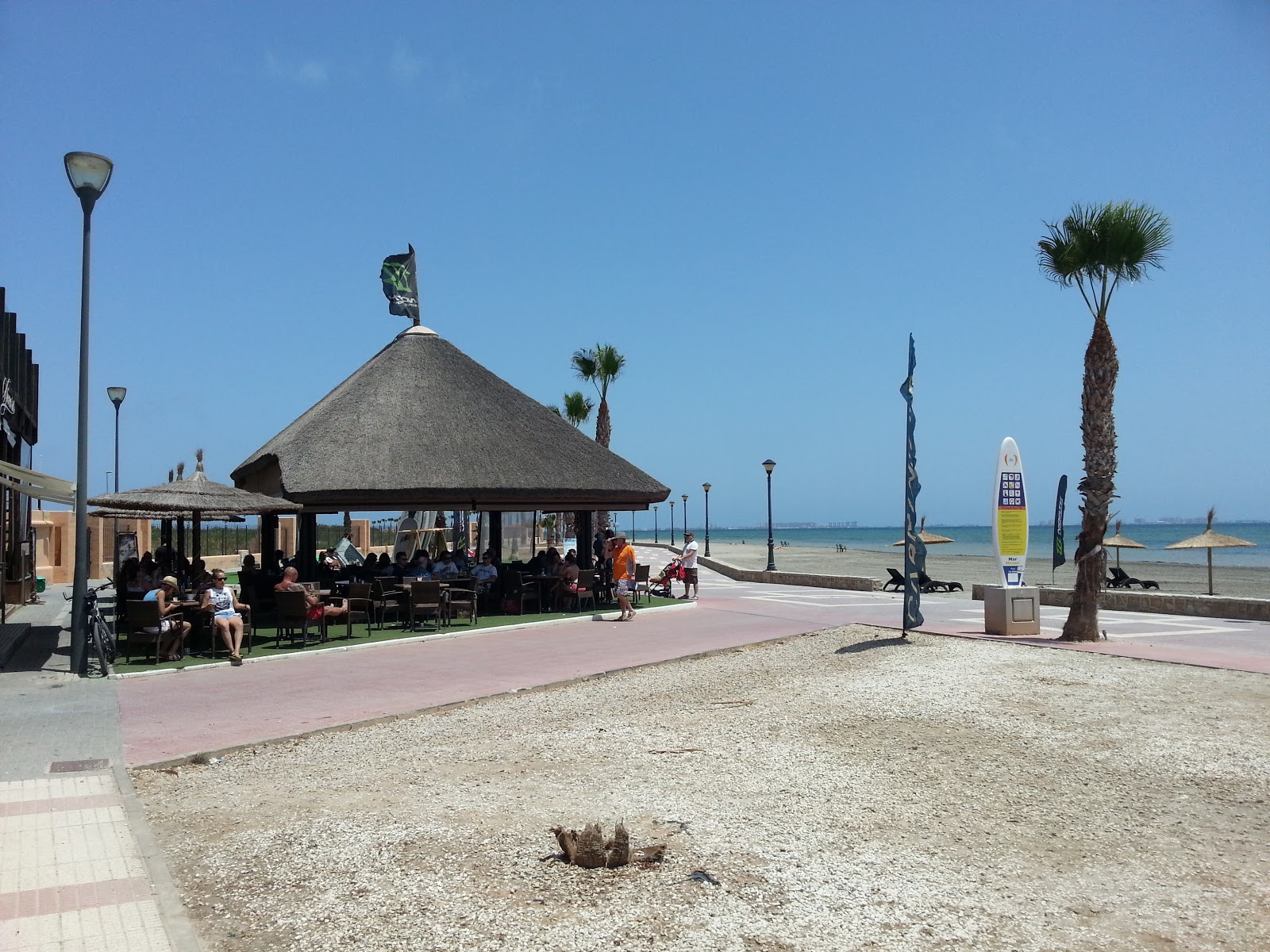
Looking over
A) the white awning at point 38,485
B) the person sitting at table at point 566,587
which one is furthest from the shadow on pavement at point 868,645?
the white awning at point 38,485

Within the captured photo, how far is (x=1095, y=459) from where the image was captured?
13852 millimetres

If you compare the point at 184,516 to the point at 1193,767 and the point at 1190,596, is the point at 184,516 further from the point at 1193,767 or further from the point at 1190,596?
the point at 1190,596

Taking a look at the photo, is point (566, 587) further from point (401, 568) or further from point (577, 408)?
point (577, 408)

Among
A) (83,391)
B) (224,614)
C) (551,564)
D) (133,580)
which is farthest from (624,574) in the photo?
(83,391)

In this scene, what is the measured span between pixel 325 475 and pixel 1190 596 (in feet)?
54.3

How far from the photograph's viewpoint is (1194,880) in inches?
187

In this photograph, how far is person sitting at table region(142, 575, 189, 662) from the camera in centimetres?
1230

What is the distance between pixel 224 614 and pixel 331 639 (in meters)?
2.24

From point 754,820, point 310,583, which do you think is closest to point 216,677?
point 310,583

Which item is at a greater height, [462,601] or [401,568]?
[401,568]

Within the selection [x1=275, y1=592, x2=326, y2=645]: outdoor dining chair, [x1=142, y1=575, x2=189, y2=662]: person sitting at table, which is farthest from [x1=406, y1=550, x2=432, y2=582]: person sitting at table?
[x1=142, y1=575, x2=189, y2=662]: person sitting at table

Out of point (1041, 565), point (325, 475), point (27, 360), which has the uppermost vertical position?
point (27, 360)

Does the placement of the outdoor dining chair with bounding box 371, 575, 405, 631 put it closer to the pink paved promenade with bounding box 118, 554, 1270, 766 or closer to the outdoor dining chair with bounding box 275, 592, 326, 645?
the pink paved promenade with bounding box 118, 554, 1270, 766

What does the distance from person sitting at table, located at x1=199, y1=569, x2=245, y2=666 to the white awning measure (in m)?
4.21
